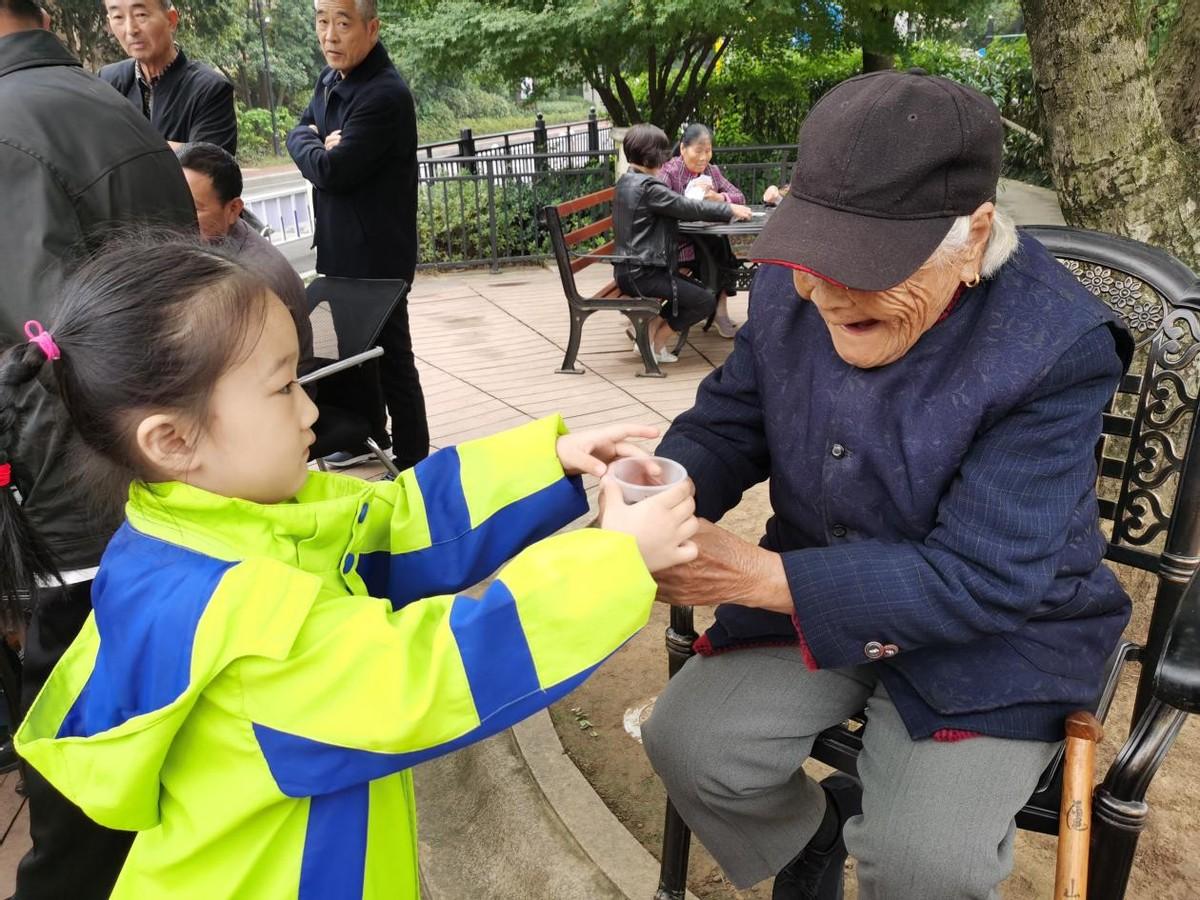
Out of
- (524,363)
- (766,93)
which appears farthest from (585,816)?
(766,93)

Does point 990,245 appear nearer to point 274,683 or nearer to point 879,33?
point 274,683

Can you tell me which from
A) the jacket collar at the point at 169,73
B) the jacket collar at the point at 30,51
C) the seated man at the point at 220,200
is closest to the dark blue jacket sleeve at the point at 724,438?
the jacket collar at the point at 30,51

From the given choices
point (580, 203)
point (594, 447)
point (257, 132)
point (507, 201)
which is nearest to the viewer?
point (594, 447)

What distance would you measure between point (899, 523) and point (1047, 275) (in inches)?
17.5

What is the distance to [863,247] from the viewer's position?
4.53ft

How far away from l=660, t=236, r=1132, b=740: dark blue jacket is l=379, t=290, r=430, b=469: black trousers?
2726 mm

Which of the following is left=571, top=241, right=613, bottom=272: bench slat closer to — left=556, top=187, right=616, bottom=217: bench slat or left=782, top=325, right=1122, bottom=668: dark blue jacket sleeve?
left=556, top=187, right=616, bottom=217: bench slat

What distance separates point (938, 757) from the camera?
1.49 metres

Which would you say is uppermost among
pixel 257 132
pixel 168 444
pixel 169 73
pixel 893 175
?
pixel 169 73

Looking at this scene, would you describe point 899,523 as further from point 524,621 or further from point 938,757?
point 524,621

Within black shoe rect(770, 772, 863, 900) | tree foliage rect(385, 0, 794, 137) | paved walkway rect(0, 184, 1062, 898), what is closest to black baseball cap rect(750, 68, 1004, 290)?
black shoe rect(770, 772, 863, 900)

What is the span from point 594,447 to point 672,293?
15.1 feet

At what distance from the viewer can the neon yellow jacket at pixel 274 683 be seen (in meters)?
1.13

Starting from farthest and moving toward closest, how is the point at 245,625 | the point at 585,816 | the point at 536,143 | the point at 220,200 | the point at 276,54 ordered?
the point at 276,54
the point at 536,143
the point at 220,200
the point at 585,816
the point at 245,625
